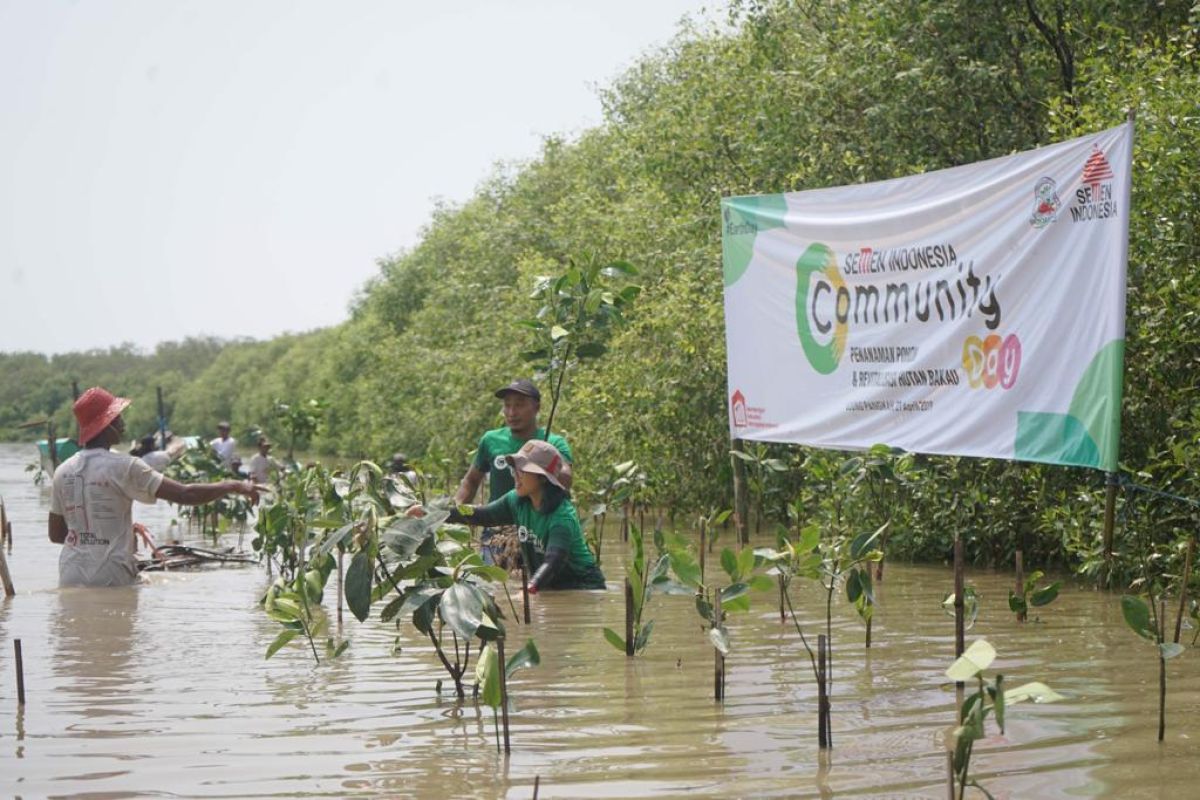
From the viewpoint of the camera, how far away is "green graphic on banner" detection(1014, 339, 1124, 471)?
794 cm

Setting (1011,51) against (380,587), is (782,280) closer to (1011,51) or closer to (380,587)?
(1011,51)

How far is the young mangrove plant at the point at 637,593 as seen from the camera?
6523 millimetres

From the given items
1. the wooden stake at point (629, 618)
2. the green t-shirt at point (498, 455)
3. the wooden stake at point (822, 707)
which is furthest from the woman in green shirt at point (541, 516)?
the wooden stake at point (822, 707)

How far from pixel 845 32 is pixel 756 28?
2.40 meters

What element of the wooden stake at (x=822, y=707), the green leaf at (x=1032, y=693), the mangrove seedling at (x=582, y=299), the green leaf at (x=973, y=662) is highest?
the mangrove seedling at (x=582, y=299)

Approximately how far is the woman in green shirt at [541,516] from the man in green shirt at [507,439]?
0.74m

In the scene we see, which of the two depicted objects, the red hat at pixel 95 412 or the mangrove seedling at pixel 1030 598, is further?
the red hat at pixel 95 412

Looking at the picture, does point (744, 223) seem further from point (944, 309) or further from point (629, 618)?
point (629, 618)

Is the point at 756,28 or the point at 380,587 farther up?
the point at 756,28

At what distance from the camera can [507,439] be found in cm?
985

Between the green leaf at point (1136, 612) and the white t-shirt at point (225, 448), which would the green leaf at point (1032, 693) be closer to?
the green leaf at point (1136, 612)

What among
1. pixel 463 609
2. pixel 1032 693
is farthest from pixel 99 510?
pixel 1032 693

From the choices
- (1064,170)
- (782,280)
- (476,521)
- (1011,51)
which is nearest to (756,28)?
(1011,51)

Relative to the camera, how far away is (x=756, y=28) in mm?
16516
